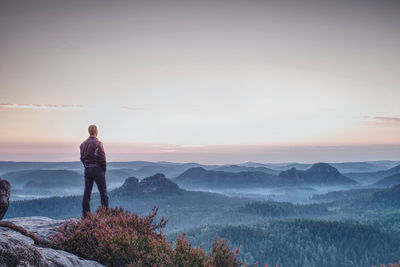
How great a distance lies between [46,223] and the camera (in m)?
12.1

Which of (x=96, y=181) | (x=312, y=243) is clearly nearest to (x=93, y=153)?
(x=96, y=181)

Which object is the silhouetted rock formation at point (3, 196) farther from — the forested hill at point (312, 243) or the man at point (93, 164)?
the forested hill at point (312, 243)

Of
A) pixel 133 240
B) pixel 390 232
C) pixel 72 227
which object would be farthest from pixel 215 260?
pixel 390 232

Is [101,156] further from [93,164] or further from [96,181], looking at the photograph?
[96,181]

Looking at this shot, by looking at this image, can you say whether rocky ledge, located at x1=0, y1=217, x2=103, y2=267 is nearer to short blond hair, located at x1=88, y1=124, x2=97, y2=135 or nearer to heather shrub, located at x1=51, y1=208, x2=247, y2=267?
heather shrub, located at x1=51, y1=208, x2=247, y2=267

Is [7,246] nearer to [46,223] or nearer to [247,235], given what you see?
[46,223]

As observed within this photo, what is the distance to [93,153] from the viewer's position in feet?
43.7

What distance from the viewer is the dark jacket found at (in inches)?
523

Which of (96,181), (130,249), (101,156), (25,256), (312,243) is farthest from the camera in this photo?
(312,243)

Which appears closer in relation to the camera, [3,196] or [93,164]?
[3,196]

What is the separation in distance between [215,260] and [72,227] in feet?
16.1

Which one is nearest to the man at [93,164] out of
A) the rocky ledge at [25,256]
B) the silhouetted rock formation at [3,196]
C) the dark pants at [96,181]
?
the dark pants at [96,181]

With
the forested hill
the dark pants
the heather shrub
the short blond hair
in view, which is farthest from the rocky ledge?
the forested hill

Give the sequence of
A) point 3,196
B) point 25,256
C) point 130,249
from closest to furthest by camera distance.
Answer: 1. point 25,256
2. point 130,249
3. point 3,196
